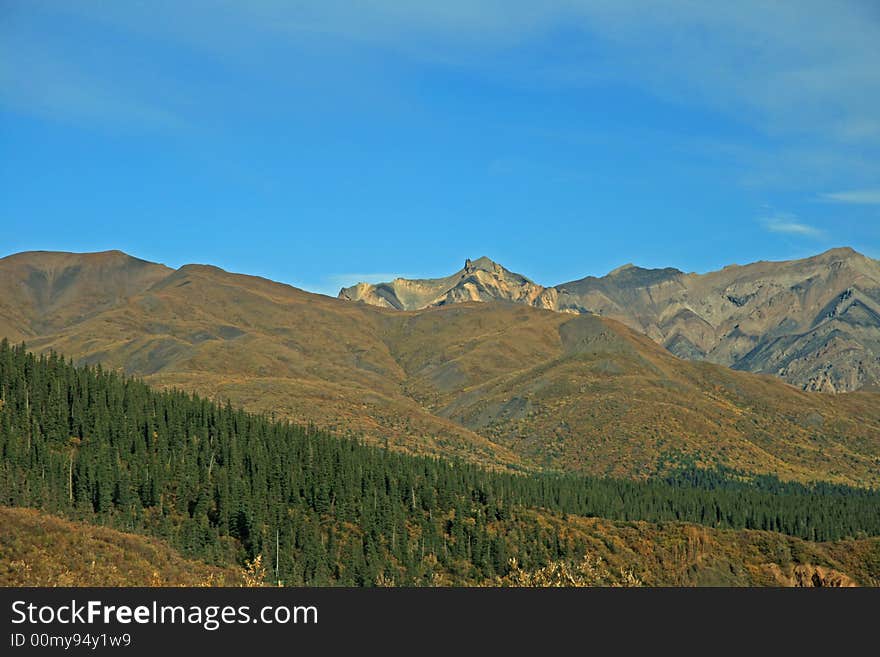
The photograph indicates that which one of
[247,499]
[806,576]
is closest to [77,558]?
[247,499]

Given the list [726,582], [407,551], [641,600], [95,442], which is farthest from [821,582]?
[641,600]

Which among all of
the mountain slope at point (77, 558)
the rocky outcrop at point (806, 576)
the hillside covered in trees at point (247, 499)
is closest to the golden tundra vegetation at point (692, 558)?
the rocky outcrop at point (806, 576)

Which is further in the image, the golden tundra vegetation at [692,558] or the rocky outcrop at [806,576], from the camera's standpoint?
the rocky outcrop at [806,576]

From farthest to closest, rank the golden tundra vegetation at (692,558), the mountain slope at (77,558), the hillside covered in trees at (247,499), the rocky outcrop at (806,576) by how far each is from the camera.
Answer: the rocky outcrop at (806,576) → the golden tundra vegetation at (692,558) → the hillside covered in trees at (247,499) → the mountain slope at (77,558)

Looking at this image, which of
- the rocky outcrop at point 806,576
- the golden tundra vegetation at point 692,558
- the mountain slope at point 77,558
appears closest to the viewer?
the mountain slope at point 77,558

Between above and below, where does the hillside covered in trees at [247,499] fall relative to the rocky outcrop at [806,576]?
above

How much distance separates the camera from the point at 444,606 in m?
53.0

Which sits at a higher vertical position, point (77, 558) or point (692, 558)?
point (692, 558)

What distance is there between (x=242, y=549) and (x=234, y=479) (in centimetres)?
1931

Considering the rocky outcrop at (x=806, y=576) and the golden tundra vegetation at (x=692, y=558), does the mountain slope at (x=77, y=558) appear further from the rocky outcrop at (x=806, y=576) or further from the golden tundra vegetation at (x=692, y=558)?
the rocky outcrop at (x=806, y=576)

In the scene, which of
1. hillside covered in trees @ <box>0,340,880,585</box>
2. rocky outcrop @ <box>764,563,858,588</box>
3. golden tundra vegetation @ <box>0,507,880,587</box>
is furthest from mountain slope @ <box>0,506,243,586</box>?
rocky outcrop @ <box>764,563,858,588</box>

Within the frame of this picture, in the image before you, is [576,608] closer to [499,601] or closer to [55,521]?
[499,601]

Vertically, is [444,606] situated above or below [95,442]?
below

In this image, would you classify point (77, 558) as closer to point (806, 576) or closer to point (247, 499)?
point (247, 499)
